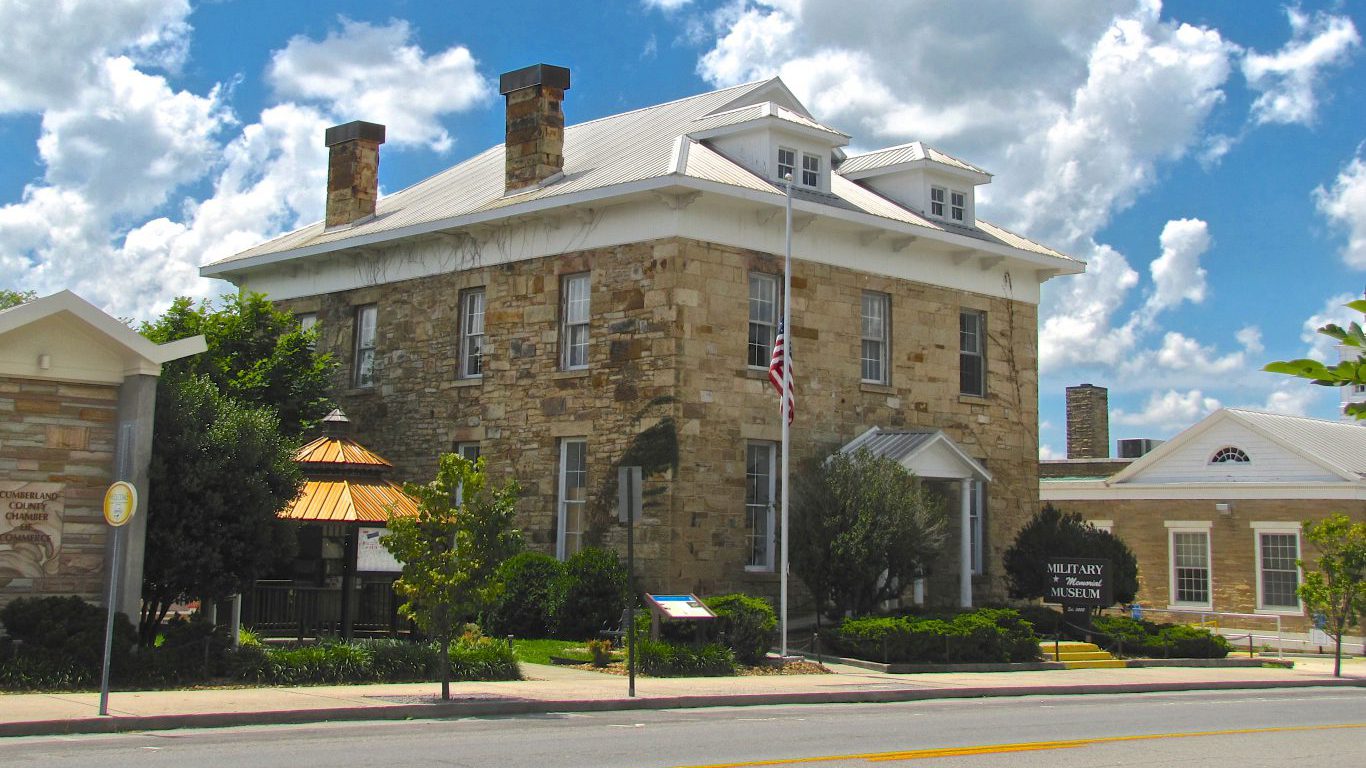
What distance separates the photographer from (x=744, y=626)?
20750mm

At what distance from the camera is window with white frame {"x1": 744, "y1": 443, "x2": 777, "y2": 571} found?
25.1 meters

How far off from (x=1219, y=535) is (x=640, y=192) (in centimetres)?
1874

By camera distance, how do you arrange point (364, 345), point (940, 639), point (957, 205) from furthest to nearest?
point (957, 205)
point (364, 345)
point (940, 639)

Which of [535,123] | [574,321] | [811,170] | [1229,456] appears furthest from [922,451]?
[1229,456]

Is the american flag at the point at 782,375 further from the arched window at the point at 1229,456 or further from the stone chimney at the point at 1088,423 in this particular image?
the stone chimney at the point at 1088,423

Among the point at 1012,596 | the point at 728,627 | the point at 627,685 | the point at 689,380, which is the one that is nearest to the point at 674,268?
the point at 689,380

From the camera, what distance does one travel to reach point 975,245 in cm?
2838

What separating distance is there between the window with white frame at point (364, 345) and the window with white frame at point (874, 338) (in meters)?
10.3

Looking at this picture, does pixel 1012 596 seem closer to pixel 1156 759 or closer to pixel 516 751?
pixel 1156 759

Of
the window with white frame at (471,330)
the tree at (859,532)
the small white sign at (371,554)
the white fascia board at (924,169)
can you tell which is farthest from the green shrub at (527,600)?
the white fascia board at (924,169)

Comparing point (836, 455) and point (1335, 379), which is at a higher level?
point (836, 455)

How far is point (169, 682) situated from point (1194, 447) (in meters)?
27.5

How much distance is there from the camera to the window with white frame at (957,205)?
98.5ft

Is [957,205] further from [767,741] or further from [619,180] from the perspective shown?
[767,741]
